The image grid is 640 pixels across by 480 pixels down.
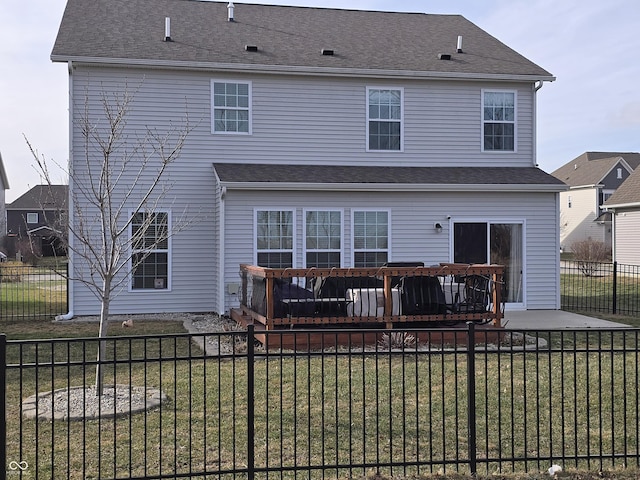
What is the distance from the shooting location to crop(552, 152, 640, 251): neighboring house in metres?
46.2

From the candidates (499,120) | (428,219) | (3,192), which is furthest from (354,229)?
(3,192)

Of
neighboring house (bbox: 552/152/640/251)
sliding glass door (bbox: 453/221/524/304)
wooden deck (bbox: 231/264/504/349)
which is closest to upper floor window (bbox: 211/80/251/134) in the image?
wooden deck (bbox: 231/264/504/349)

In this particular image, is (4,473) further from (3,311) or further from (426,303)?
(3,311)

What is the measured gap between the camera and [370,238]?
15727 millimetres

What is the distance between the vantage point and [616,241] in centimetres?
3089

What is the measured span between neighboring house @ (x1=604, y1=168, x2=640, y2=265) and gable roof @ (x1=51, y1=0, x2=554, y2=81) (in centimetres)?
1410

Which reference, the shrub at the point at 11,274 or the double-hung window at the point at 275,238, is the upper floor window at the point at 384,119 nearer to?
the double-hung window at the point at 275,238

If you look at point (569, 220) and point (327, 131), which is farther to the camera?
point (569, 220)

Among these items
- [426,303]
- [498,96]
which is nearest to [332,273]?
[426,303]

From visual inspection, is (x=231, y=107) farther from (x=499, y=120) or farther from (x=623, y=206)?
(x=623, y=206)

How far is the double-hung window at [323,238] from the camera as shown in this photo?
15.3 metres

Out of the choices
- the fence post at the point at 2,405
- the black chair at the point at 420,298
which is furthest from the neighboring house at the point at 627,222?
the fence post at the point at 2,405

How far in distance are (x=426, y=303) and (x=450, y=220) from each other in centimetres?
462

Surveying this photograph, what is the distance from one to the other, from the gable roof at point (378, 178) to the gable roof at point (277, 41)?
7.50ft
